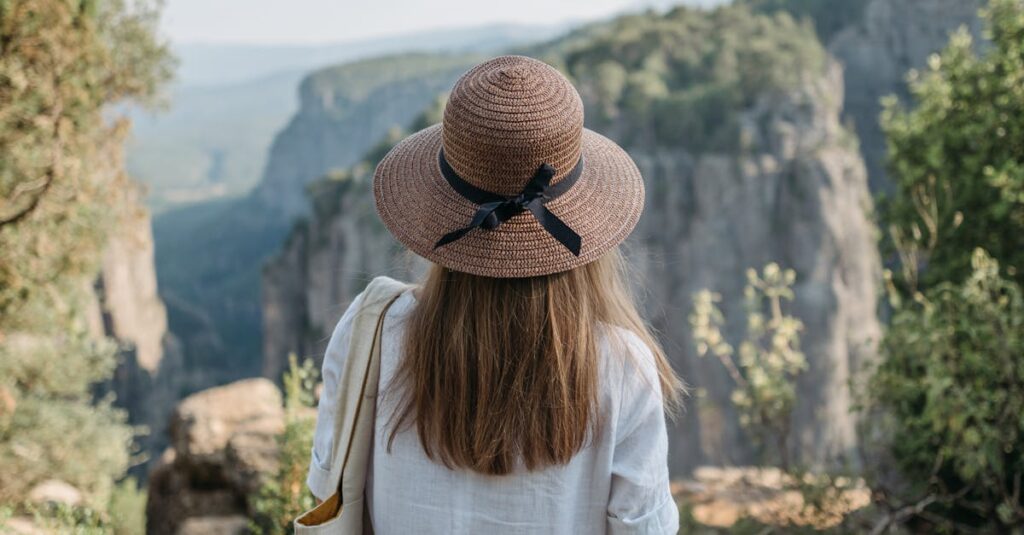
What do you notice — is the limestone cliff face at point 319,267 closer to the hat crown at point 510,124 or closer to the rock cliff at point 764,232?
the rock cliff at point 764,232

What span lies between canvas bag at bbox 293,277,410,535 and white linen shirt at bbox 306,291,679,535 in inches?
1.0

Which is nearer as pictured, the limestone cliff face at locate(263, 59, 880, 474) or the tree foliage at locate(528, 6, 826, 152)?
the limestone cliff face at locate(263, 59, 880, 474)

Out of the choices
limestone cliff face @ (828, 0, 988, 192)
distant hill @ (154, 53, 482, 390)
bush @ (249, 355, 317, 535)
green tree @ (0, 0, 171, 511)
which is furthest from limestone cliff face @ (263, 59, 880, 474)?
distant hill @ (154, 53, 482, 390)

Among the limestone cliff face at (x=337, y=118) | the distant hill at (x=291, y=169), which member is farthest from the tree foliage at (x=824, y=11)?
the limestone cliff face at (x=337, y=118)

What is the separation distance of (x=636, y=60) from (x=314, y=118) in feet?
223

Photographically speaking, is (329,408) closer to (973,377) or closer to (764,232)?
(973,377)

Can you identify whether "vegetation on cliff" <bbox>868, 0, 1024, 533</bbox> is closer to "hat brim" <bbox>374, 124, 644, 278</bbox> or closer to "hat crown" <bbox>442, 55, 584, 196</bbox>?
"hat brim" <bbox>374, 124, 644, 278</bbox>

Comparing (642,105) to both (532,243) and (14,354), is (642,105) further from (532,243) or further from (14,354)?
(532,243)

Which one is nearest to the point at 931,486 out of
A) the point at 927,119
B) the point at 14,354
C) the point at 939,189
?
the point at 939,189

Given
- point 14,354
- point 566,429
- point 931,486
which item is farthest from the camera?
point 14,354

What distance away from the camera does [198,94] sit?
194 meters

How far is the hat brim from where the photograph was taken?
5.44 feet

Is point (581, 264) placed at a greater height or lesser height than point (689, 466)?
greater

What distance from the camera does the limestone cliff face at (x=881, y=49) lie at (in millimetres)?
42469
